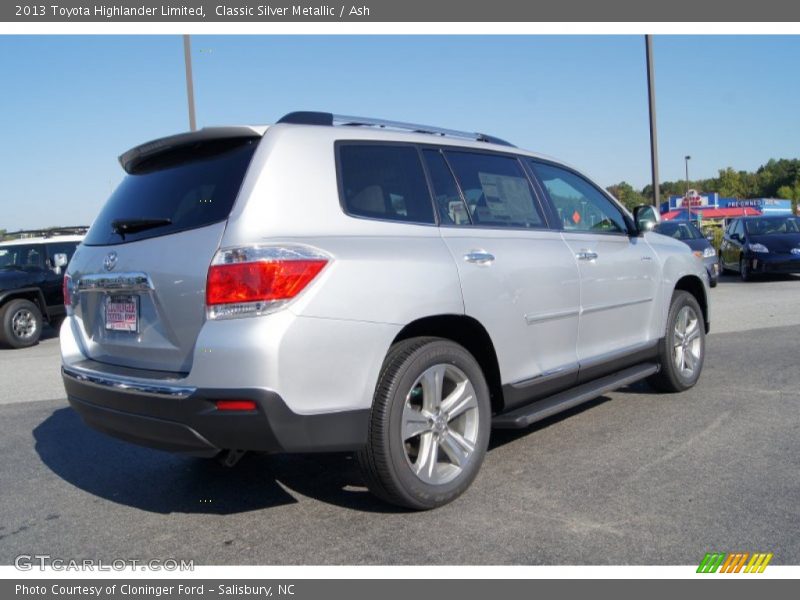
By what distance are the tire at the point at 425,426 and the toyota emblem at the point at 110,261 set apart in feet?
4.67

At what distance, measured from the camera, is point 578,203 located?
4.95 m

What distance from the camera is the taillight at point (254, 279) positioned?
2871 millimetres

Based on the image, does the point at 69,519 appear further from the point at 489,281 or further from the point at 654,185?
the point at 654,185

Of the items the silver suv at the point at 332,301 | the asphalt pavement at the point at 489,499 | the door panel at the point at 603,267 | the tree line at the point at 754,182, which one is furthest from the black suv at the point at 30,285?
the tree line at the point at 754,182

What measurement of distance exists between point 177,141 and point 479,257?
1.67 metres

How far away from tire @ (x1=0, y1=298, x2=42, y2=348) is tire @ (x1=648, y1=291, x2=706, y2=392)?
973 centimetres

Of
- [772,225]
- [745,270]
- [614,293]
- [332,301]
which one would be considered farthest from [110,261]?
[772,225]

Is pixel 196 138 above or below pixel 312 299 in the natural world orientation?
above

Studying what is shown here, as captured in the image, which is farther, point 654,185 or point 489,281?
point 654,185

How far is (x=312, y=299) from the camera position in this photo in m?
2.92

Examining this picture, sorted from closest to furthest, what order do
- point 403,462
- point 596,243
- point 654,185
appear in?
point 403,462, point 596,243, point 654,185

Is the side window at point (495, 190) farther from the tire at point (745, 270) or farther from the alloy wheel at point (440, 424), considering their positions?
the tire at point (745, 270)
